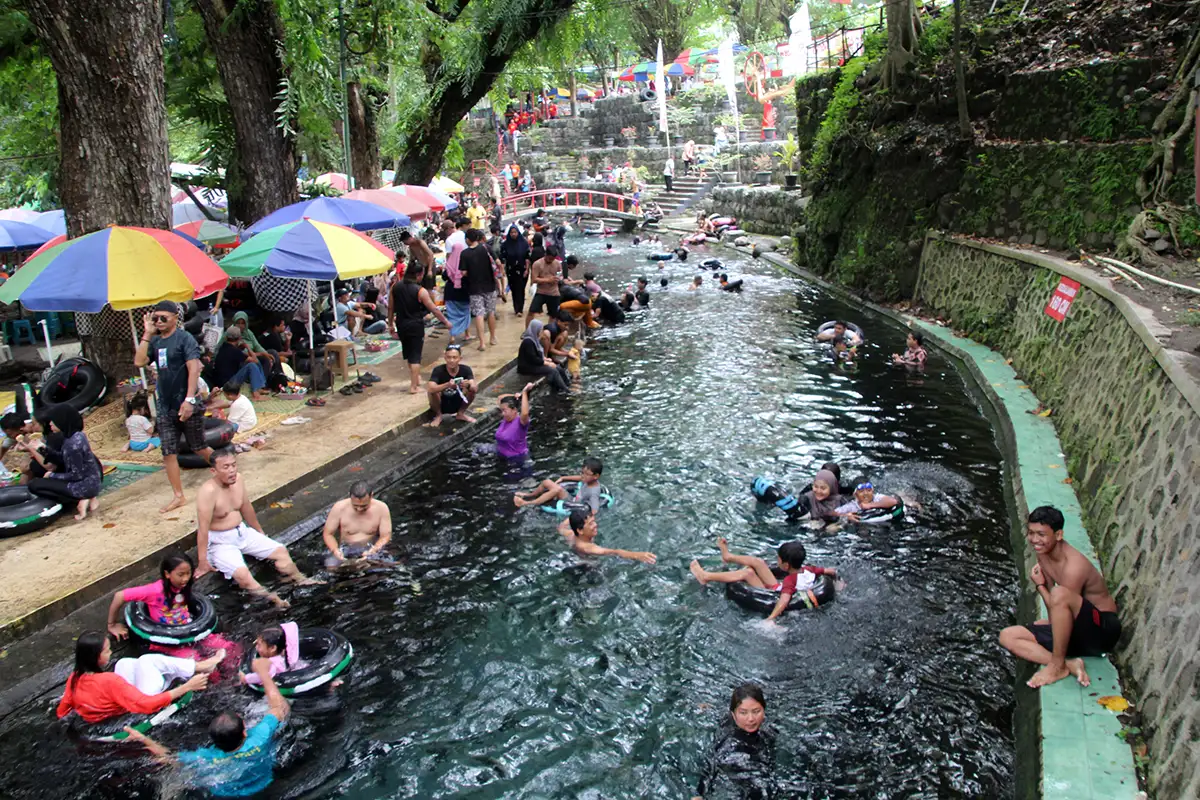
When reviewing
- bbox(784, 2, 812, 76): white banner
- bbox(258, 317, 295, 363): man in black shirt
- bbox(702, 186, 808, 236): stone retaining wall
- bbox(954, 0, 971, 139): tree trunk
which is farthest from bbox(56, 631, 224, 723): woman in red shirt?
bbox(784, 2, 812, 76): white banner

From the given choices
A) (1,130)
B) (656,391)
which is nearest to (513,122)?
(1,130)

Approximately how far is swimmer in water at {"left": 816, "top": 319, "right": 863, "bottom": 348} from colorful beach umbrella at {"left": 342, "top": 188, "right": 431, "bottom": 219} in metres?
8.32

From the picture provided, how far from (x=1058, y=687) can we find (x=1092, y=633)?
1.75ft

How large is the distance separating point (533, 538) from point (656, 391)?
5546 millimetres

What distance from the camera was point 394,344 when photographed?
16.1 metres

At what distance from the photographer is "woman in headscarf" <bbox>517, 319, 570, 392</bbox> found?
13.7 m

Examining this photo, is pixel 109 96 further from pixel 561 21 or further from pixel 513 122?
pixel 513 122

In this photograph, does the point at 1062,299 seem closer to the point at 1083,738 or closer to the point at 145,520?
the point at 1083,738

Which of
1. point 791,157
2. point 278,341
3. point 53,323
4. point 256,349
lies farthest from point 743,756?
point 791,157

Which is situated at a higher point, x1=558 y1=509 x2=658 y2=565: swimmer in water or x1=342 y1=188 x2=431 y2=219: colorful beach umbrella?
x1=342 y1=188 x2=431 y2=219: colorful beach umbrella

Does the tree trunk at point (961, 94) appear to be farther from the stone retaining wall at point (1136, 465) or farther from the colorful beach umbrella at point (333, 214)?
the colorful beach umbrella at point (333, 214)

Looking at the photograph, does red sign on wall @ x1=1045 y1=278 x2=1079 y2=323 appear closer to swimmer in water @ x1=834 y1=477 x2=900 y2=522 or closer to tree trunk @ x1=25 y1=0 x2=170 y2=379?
swimmer in water @ x1=834 y1=477 x2=900 y2=522

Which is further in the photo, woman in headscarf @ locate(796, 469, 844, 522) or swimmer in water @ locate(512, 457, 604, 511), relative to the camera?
swimmer in water @ locate(512, 457, 604, 511)

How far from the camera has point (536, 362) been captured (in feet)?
45.1
